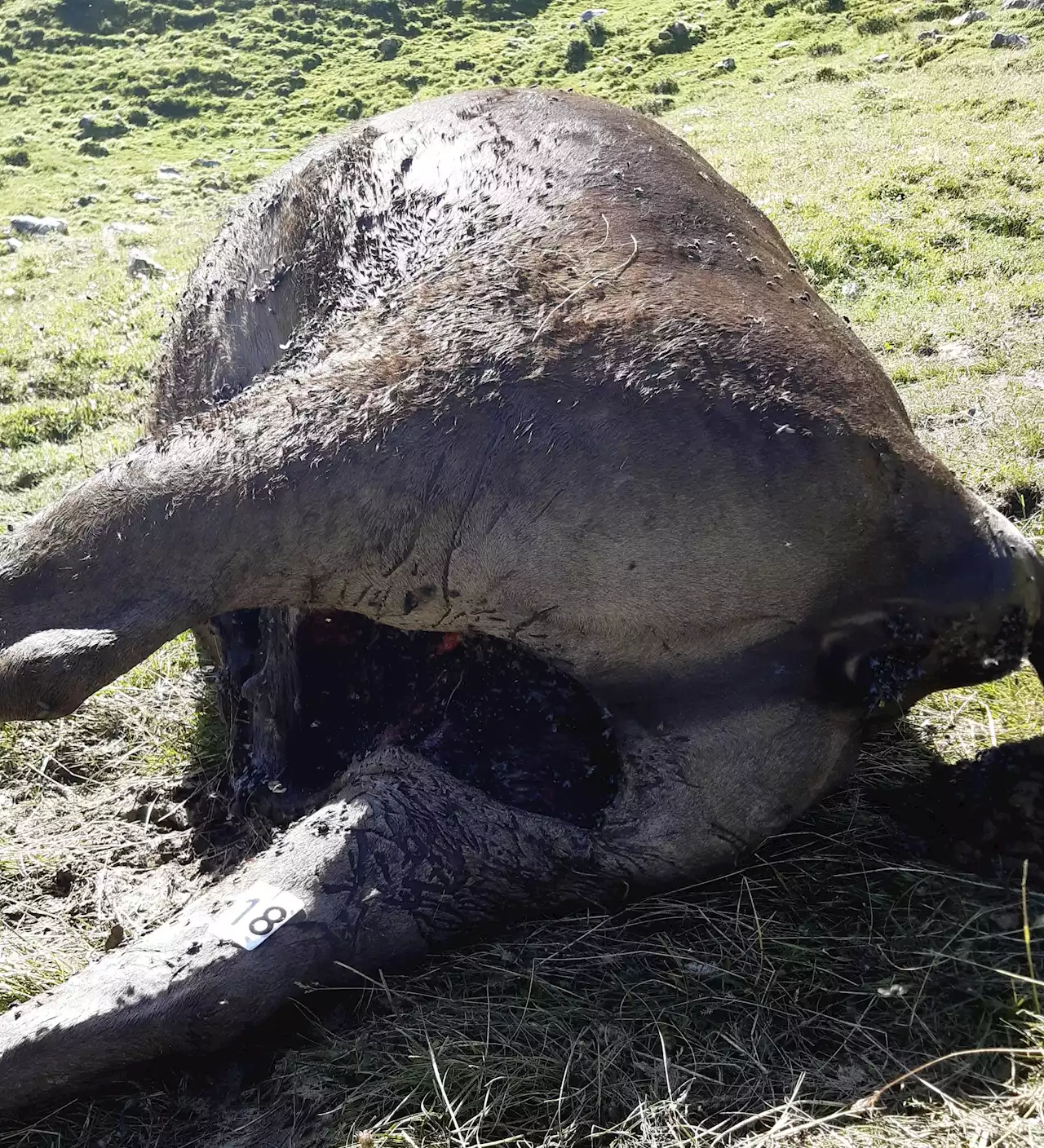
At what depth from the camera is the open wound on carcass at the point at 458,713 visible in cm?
250

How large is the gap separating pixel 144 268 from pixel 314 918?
8.54m

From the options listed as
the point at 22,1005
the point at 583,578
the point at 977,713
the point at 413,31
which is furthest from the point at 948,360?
the point at 413,31

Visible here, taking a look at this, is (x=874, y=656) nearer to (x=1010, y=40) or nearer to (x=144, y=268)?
(x=144, y=268)

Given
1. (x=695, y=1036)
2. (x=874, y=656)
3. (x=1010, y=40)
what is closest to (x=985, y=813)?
(x=874, y=656)

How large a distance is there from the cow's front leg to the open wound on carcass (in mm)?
70

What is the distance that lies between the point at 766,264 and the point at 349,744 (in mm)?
1549

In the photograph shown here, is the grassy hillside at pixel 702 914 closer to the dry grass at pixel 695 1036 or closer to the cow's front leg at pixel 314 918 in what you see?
the dry grass at pixel 695 1036

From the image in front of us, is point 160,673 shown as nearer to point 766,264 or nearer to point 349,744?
point 349,744

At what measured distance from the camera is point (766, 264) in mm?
2725

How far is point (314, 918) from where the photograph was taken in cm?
235

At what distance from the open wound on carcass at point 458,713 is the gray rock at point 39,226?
11.5 meters

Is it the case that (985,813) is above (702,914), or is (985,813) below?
above

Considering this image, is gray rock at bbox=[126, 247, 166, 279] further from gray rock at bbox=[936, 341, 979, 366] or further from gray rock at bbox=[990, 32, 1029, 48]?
gray rock at bbox=[990, 32, 1029, 48]

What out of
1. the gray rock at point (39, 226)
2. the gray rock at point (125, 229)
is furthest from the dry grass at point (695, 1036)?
the gray rock at point (39, 226)
